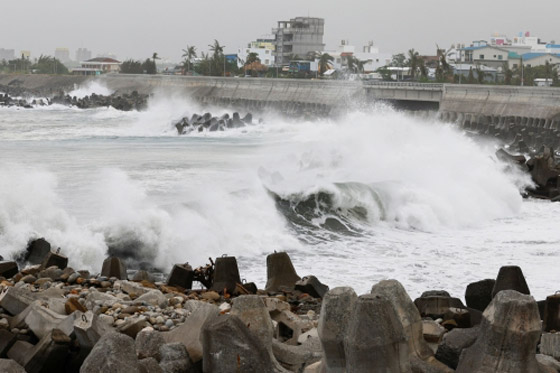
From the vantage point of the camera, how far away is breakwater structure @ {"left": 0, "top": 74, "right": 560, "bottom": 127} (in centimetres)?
3797

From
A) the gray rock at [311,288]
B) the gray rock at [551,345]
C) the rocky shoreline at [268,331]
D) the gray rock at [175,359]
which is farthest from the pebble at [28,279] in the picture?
the gray rock at [551,345]

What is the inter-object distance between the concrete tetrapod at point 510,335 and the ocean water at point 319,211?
222 inches

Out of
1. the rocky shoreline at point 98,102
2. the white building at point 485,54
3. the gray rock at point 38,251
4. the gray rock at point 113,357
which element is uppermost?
the gray rock at point 113,357

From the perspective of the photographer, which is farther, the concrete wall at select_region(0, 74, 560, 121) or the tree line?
the tree line

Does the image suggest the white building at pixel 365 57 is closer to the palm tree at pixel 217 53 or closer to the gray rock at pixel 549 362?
the palm tree at pixel 217 53

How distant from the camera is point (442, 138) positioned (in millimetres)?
25297

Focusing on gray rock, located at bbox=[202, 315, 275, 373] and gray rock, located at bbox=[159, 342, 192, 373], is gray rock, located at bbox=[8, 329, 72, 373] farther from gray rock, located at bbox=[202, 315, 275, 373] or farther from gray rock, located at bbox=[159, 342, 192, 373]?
gray rock, located at bbox=[202, 315, 275, 373]

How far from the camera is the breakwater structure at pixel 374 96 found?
37969mm

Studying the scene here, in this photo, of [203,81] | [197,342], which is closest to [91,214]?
[197,342]

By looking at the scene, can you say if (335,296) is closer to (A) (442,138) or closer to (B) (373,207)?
(B) (373,207)

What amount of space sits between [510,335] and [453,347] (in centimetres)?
84

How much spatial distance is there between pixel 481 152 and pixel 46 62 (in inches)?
4392

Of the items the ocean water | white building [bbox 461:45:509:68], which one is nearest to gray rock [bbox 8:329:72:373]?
the ocean water

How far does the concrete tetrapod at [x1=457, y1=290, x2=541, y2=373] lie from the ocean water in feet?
18.5
